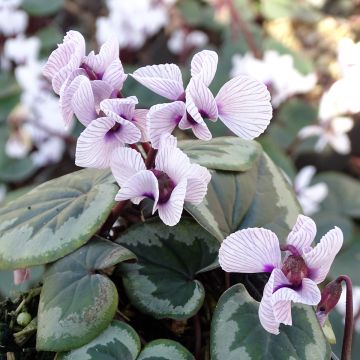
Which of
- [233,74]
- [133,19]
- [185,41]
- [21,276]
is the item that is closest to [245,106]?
[21,276]

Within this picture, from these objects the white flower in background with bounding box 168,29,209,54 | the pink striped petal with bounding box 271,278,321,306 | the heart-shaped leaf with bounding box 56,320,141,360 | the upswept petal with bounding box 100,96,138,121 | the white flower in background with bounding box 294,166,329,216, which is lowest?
the white flower in background with bounding box 294,166,329,216

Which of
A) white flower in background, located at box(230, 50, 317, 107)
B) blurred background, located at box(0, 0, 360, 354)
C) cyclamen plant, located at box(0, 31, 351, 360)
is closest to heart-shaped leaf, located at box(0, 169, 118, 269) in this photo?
cyclamen plant, located at box(0, 31, 351, 360)

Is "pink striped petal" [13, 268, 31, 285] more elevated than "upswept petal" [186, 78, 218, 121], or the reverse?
"upswept petal" [186, 78, 218, 121]

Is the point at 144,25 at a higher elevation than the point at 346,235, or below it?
higher

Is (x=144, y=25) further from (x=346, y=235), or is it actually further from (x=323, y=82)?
(x=346, y=235)

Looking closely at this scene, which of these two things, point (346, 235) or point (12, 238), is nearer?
point (12, 238)

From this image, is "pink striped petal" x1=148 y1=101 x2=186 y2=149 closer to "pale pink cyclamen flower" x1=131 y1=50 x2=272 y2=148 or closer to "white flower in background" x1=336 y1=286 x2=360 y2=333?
"pale pink cyclamen flower" x1=131 y1=50 x2=272 y2=148

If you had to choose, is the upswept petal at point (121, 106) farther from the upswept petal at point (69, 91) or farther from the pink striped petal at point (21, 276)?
the pink striped petal at point (21, 276)

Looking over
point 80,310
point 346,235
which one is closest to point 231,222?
point 80,310
